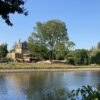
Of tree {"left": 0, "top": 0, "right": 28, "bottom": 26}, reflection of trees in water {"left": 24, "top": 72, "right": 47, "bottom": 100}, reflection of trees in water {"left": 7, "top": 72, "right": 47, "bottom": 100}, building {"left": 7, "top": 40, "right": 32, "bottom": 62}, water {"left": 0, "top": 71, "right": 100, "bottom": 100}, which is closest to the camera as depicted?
tree {"left": 0, "top": 0, "right": 28, "bottom": 26}

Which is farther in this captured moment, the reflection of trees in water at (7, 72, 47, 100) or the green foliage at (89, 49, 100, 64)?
the green foliage at (89, 49, 100, 64)

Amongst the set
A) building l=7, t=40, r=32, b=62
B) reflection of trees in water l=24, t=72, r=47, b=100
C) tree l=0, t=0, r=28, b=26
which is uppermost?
building l=7, t=40, r=32, b=62

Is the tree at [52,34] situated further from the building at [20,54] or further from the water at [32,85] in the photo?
the water at [32,85]

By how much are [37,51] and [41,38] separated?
162 inches

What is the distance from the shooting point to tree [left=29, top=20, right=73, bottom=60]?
107625 millimetres

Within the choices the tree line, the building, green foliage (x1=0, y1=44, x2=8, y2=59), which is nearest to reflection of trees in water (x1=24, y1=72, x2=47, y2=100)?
the tree line

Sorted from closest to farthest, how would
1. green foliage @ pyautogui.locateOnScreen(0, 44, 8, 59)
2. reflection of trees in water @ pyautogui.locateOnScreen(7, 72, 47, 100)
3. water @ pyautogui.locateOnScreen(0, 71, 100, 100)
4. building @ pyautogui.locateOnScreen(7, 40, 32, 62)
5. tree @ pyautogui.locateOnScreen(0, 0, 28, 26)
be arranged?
tree @ pyautogui.locateOnScreen(0, 0, 28, 26) → water @ pyautogui.locateOnScreen(0, 71, 100, 100) → reflection of trees in water @ pyautogui.locateOnScreen(7, 72, 47, 100) → building @ pyautogui.locateOnScreen(7, 40, 32, 62) → green foliage @ pyautogui.locateOnScreen(0, 44, 8, 59)

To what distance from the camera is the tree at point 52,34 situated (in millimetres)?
107625

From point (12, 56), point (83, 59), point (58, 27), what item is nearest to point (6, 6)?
point (58, 27)

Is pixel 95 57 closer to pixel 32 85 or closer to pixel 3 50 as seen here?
pixel 3 50

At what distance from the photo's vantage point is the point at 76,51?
115 m

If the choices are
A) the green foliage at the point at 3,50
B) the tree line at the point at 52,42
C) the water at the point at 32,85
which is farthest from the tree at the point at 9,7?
the green foliage at the point at 3,50

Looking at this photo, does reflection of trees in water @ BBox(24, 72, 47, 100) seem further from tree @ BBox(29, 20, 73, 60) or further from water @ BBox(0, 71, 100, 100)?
tree @ BBox(29, 20, 73, 60)

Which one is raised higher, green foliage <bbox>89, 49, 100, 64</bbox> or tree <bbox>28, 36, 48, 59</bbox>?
tree <bbox>28, 36, 48, 59</bbox>
